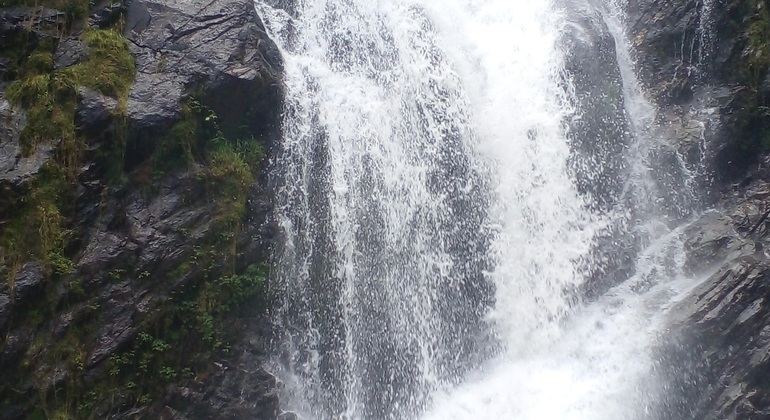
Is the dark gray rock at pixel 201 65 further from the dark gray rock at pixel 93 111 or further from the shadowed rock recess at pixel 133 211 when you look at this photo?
the dark gray rock at pixel 93 111

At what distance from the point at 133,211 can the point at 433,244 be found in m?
5.04

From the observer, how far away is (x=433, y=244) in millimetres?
10883

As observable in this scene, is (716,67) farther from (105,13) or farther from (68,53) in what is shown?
(68,53)

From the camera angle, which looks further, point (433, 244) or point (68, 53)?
point (433, 244)

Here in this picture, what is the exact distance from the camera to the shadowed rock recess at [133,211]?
328 inches

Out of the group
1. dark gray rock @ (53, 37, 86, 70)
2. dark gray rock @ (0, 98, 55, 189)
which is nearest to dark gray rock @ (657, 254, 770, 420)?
dark gray rock @ (0, 98, 55, 189)

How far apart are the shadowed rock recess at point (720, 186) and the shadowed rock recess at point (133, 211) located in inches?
280

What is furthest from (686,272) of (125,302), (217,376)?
(125,302)

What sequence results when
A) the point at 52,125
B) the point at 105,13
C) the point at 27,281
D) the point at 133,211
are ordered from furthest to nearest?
the point at 105,13 < the point at 133,211 < the point at 52,125 < the point at 27,281

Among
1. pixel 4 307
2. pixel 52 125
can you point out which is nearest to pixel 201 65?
pixel 52 125

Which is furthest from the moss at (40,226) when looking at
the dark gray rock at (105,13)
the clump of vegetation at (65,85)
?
the dark gray rock at (105,13)

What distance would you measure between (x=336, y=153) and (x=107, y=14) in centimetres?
450

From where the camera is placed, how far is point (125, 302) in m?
8.75

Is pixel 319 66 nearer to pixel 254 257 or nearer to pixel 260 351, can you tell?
pixel 254 257
